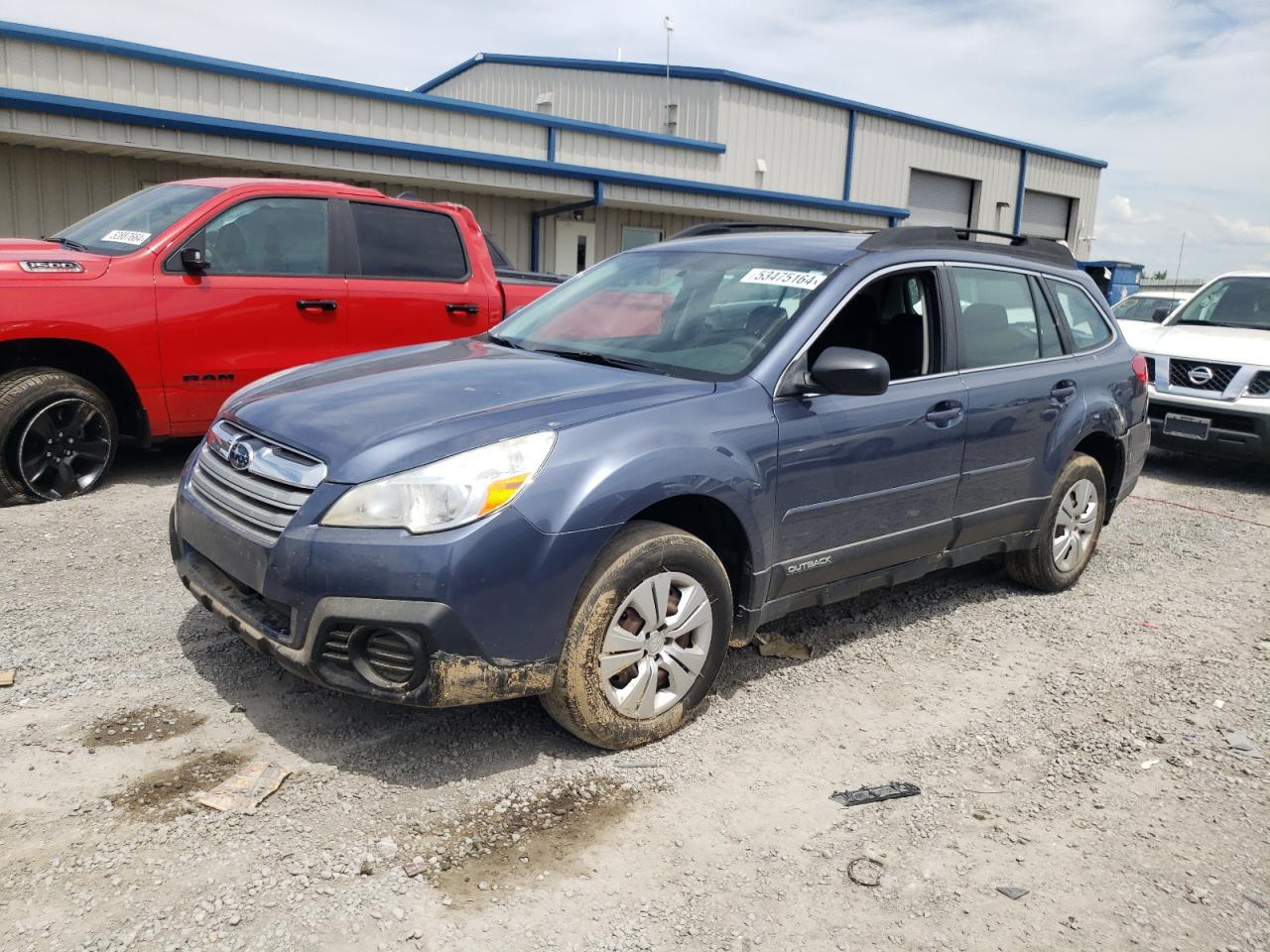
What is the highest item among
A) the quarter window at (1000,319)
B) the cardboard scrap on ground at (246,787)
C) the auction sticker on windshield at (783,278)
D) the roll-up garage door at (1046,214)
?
the roll-up garage door at (1046,214)

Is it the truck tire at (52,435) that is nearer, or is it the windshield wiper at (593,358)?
the windshield wiper at (593,358)

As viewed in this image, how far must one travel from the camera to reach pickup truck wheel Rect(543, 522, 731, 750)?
3.27 metres

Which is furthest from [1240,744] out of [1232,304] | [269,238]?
[1232,304]

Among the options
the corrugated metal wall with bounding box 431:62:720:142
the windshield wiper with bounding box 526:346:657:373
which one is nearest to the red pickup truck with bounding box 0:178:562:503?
the windshield wiper with bounding box 526:346:657:373

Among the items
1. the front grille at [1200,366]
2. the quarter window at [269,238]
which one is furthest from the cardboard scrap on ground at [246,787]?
the front grille at [1200,366]

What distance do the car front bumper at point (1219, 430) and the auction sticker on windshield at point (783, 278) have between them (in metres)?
5.75

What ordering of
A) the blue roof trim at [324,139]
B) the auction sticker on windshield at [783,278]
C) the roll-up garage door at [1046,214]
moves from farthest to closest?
the roll-up garage door at [1046,214]
the blue roof trim at [324,139]
the auction sticker on windshield at [783,278]

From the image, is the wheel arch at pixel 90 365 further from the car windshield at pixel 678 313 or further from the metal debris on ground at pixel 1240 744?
the metal debris on ground at pixel 1240 744

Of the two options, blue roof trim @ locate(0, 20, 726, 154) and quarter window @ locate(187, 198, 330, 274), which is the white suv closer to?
quarter window @ locate(187, 198, 330, 274)

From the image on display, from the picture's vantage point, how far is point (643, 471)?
3.33m

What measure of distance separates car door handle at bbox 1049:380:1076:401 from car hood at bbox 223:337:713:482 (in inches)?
89.0

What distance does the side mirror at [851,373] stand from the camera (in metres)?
3.75

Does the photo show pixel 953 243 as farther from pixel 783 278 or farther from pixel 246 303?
pixel 246 303

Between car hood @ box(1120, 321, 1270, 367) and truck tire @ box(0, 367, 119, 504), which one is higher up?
car hood @ box(1120, 321, 1270, 367)
